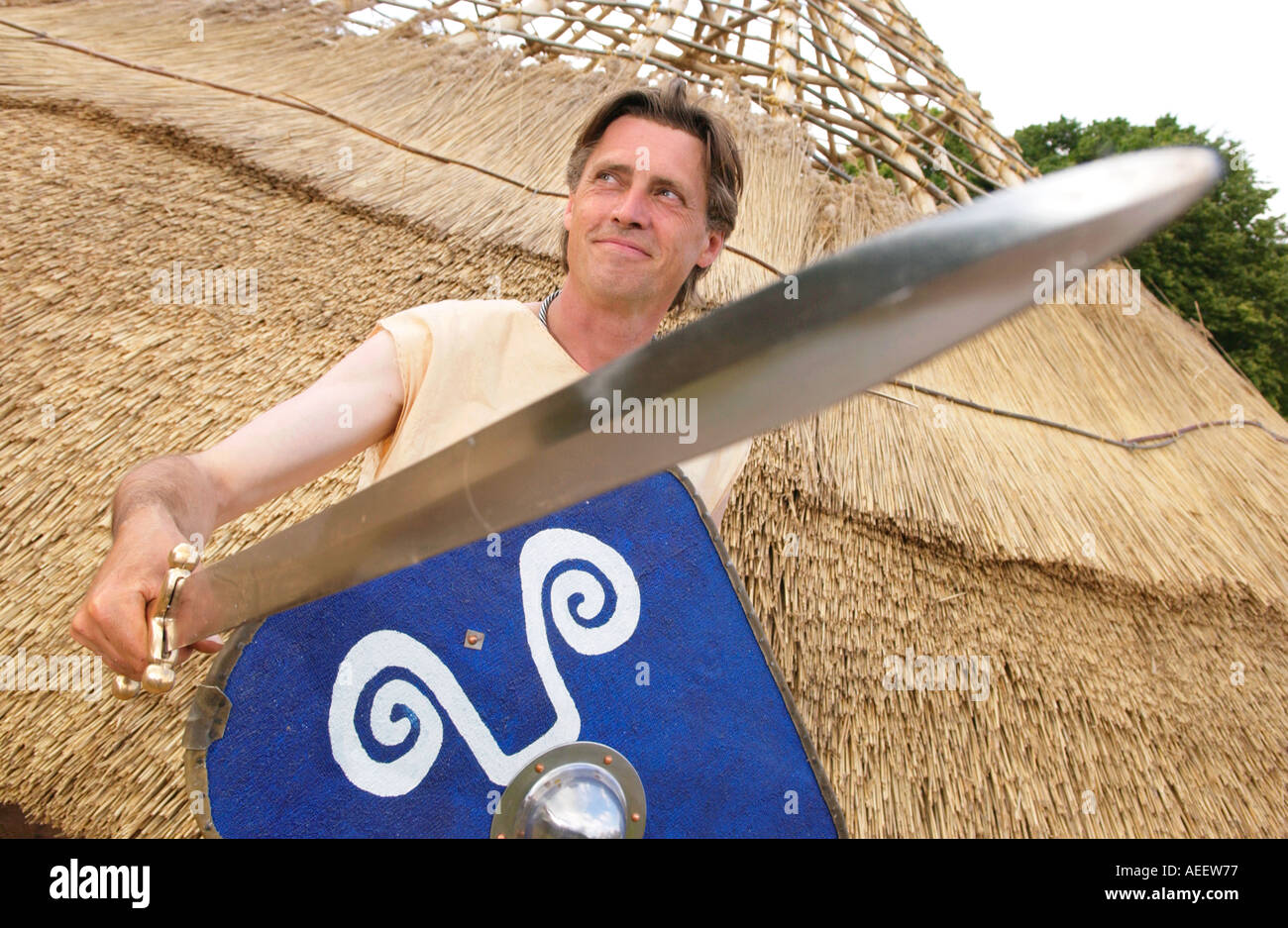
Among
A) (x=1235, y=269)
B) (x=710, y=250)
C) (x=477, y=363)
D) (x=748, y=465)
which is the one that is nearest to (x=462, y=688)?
(x=477, y=363)

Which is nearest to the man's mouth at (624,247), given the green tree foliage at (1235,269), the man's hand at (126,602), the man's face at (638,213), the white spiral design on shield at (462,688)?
the man's face at (638,213)

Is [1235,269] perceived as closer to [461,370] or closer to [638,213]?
[638,213]

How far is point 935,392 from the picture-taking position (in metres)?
1.82

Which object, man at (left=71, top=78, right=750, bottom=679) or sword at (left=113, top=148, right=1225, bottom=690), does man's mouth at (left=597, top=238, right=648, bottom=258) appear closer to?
man at (left=71, top=78, right=750, bottom=679)

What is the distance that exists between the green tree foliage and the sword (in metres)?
4.23

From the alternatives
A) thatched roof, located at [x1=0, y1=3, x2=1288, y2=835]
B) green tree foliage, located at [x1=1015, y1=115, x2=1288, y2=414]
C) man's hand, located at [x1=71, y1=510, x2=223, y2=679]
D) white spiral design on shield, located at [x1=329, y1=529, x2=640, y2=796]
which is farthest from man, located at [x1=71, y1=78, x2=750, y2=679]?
green tree foliage, located at [x1=1015, y1=115, x2=1288, y2=414]

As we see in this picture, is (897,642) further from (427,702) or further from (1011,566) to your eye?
(427,702)

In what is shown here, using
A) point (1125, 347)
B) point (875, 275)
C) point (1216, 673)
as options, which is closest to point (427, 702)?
point (875, 275)

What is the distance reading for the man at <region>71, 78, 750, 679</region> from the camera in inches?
23.8

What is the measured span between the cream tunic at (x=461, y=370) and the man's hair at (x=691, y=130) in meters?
0.30

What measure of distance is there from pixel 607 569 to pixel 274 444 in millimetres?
336

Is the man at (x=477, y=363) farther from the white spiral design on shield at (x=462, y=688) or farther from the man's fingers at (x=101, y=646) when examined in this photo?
the white spiral design on shield at (x=462, y=688)

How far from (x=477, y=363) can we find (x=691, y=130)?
1.64 feet

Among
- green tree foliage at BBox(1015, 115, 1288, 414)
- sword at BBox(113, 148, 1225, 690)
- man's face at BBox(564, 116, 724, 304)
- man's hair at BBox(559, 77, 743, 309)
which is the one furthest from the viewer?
green tree foliage at BBox(1015, 115, 1288, 414)
